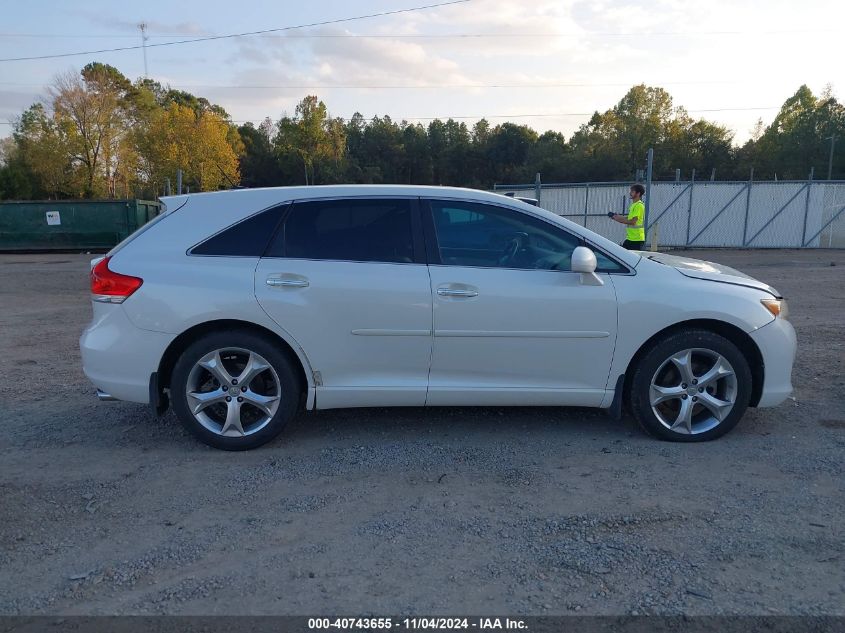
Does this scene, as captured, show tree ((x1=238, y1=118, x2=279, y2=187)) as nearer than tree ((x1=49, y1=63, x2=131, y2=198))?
No

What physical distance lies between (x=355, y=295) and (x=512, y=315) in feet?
3.37

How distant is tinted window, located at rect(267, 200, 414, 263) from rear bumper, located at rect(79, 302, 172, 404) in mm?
991

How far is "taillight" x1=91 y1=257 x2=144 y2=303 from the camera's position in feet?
13.9

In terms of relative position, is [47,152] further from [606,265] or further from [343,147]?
[606,265]

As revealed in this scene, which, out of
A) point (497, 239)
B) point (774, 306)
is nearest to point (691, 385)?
point (774, 306)

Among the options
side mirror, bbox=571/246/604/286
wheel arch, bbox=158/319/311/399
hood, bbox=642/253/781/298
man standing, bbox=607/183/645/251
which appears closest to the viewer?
side mirror, bbox=571/246/604/286

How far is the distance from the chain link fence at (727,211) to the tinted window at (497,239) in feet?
61.5

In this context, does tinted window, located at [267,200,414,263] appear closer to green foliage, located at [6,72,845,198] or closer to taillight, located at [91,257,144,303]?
taillight, located at [91,257,144,303]

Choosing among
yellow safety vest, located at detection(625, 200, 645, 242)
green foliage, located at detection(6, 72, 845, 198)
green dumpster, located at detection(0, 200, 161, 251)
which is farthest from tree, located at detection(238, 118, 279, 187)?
yellow safety vest, located at detection(625, 200, 645, 242)

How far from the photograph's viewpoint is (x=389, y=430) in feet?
15.4

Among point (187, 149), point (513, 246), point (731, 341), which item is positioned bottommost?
point (731, 341)

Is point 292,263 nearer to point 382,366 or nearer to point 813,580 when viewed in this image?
point 382,366

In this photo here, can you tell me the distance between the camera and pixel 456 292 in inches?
166

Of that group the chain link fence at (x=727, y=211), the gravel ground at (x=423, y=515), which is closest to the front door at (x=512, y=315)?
the gravel ground at (x=423, y=515)
